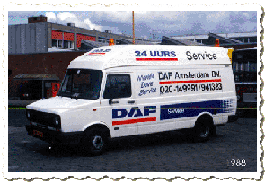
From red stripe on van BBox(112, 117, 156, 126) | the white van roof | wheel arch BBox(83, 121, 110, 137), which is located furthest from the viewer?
the white van roof

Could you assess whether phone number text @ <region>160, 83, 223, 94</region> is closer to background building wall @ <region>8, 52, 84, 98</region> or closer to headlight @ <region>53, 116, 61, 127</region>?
headlight @ <region>53, 116, 61, 127</region>

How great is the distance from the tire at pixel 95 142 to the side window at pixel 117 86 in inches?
32.4

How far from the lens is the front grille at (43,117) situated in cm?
722

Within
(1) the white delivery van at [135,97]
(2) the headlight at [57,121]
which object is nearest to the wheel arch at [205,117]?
(1) the white delivery van at [135,97]

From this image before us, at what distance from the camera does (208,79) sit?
9.38 m

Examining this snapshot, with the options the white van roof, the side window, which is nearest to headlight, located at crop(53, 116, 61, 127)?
the side window

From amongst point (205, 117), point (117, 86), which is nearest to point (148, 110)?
point (117, 86)

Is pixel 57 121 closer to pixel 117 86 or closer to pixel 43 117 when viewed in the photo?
pixel 43 117

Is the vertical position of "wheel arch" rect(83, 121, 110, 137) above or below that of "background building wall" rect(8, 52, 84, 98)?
below

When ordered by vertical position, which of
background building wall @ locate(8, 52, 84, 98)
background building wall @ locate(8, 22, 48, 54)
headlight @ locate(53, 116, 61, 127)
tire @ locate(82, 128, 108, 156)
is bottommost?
tire @ locate(82, 128, 108, 156)

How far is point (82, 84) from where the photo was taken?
26.0 feet

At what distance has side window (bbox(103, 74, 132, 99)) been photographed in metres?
A: 7.73

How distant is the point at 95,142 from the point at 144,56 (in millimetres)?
2447
